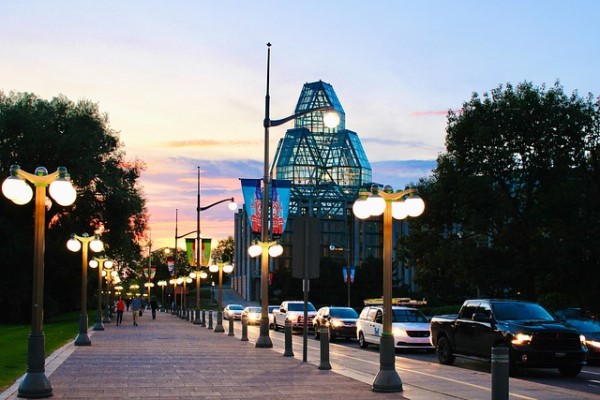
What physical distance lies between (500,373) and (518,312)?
11775mm

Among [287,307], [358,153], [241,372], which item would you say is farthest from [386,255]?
[358,153]

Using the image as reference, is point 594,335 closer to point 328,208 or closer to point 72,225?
point 72,225

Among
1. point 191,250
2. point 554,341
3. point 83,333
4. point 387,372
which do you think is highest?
point 191,250

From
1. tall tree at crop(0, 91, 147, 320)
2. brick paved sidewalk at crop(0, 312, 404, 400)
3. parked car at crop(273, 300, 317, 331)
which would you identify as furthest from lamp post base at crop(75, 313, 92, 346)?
tall tree at crop(0, 91, 147, 320)

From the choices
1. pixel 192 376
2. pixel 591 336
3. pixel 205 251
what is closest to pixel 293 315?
pixel 205 251

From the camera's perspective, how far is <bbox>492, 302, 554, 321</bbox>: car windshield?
71.3 ft

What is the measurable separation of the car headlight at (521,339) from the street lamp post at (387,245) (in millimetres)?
5278

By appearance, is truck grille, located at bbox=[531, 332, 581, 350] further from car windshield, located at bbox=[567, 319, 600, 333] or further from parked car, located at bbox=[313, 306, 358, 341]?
parked car, located at bbox=[313, 306, 358, 341]

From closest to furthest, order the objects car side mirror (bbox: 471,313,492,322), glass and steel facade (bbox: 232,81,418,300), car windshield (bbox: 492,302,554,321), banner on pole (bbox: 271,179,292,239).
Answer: car side mirror (bbox: 471,313,492,322)
car windshield (bbox: 492,302,554,321)
banner on pole (bbox: 271,179,292,239)
glass and steel facade (bbox: 232,81,418,300)

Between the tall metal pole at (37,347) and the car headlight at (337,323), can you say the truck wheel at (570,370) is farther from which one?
the car headlight at (337,323)

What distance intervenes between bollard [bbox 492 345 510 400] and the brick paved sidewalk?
4112 millimetres

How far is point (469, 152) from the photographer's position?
41406 millimetres

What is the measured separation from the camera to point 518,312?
2198 centimetres

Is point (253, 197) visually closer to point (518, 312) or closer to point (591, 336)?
point (518, 312)
